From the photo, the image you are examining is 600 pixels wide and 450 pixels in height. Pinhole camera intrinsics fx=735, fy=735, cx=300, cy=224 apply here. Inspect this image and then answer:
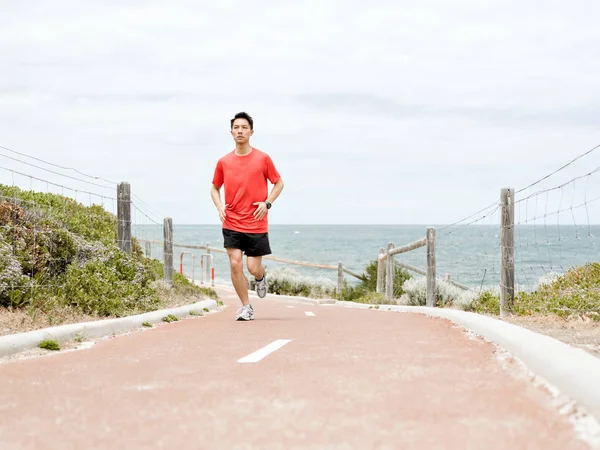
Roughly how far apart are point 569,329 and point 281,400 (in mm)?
4718

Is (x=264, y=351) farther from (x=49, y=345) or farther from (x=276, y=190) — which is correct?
(x=276, y=190)

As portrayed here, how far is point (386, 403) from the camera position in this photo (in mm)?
3980

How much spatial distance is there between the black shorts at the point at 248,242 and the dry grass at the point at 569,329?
348 centimetres

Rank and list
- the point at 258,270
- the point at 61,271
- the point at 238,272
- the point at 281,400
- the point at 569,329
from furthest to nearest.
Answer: the point at 61,271
the point at 258,270
the point at 238,272
the point at 569,329
the point at 281,400

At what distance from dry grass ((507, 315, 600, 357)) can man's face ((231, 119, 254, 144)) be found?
4.32m

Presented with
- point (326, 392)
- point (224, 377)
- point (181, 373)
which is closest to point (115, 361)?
point (181, 373)

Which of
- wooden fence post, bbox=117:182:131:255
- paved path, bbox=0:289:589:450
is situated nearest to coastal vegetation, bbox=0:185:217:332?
wooden fence post, bbox=117:182:131:255

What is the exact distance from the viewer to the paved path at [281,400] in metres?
3.33

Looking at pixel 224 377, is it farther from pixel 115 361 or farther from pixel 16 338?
pixel 16 338

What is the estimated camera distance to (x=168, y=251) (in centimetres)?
1644

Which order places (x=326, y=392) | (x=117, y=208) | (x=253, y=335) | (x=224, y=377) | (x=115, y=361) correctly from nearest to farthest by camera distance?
(x=326, y=392) < (x=224, y=377) < (x=115, y=361) < (x=253, y=335) < (x=117, y=208)

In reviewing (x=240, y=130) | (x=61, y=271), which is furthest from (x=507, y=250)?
(x=61, y=271)

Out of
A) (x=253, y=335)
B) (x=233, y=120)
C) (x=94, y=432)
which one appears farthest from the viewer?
(x=233, y=120)

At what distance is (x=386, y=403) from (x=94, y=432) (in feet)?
5.00
